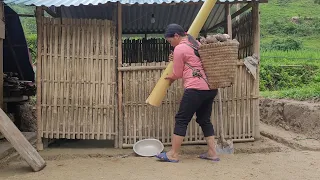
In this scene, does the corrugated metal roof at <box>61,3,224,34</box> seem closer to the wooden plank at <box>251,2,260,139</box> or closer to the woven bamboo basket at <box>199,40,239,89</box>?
the wooden plank at <box>251,2,260,139</box>

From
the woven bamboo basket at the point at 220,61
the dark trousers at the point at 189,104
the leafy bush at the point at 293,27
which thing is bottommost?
the dark trousers at the point at 189,104

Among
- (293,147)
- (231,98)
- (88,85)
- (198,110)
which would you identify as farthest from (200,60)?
(293,147)

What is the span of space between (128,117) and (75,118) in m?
0.79

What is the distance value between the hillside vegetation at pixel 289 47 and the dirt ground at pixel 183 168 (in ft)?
9.44

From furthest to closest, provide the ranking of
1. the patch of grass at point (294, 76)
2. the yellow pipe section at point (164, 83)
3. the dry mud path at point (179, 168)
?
the patch of grass at point (294, 76) < the yellow pipe section at point (164, 83) < the dry mud path at point (179, 168)

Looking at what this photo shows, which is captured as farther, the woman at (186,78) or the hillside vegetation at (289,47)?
the hillside vegetation at (289,47)

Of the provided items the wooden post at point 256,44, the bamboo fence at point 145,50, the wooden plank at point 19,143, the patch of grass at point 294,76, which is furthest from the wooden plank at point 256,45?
the bamboo fence at point 145,50

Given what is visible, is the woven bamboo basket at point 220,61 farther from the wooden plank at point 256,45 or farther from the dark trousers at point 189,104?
the wooden plank at point 256,45

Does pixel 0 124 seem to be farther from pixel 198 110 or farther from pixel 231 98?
pixel 231 98

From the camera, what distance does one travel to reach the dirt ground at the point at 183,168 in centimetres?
421

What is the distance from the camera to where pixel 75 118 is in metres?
5.66

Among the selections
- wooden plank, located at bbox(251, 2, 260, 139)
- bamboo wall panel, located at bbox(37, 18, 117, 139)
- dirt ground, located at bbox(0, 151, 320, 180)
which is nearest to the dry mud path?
dirt ground, located at bbox(0, 151, 320, 180)

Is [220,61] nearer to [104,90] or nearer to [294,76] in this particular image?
[104,90]

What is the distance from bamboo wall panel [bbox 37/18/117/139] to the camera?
18.4 feet
